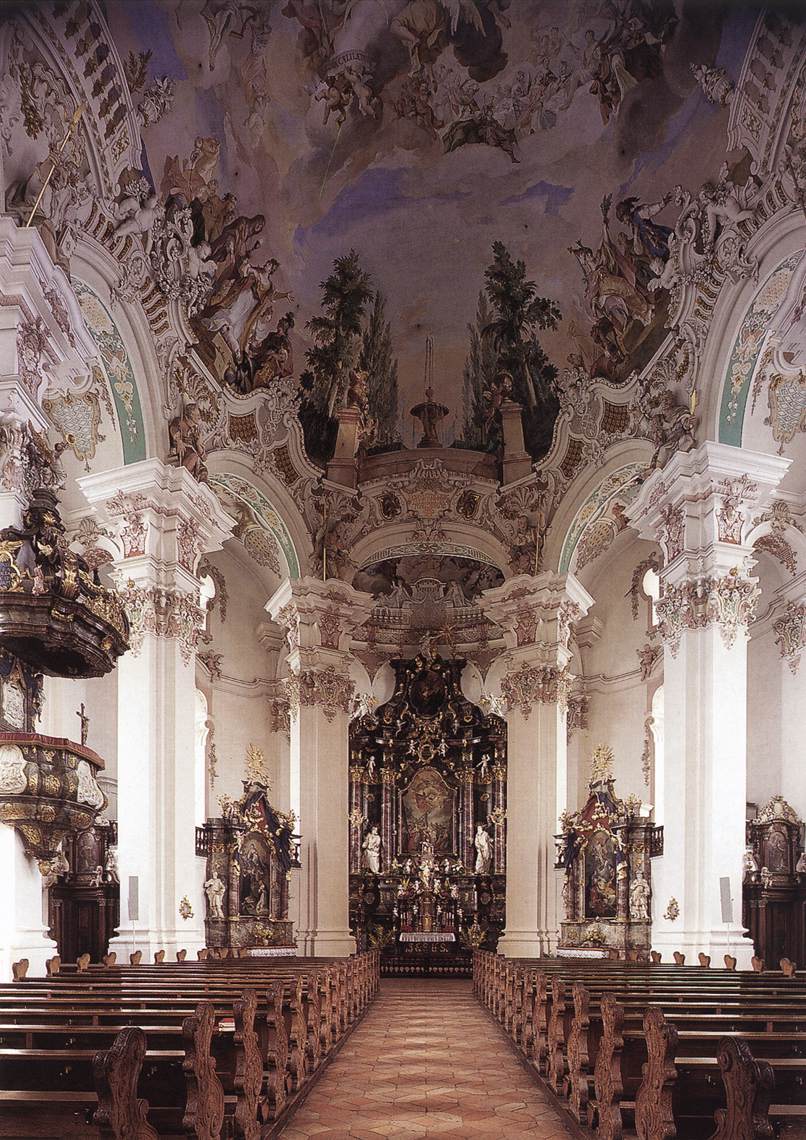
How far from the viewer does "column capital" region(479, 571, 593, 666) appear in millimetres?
20922

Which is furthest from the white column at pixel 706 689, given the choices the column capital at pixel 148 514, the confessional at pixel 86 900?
the confessional at pixel 86 900

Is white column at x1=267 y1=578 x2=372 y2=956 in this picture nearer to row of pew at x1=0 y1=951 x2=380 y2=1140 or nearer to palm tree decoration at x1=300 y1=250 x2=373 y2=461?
palm tree decoration at x1=300 y1=250 x2=373 y2=461

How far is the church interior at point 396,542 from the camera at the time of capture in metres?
7.96

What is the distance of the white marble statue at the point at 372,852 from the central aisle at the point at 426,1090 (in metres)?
12.2

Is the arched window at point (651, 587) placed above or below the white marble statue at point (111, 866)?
above

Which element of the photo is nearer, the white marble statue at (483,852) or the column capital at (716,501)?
the column capital at (716,501)

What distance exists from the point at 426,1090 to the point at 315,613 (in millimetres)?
13101

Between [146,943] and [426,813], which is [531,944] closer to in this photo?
[426,813]

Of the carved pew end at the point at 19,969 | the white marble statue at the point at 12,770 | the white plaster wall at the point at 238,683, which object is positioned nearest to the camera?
the carved pew end at the point at 19,969

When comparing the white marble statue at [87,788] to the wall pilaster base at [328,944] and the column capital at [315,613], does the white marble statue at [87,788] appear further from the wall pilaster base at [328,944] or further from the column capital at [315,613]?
the wall pilaster base at [328,944]

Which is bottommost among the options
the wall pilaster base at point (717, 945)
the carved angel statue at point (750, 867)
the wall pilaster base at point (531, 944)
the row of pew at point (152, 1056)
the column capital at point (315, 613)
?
the wall pilaster base at point (531, 944)

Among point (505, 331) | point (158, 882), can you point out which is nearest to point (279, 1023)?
point (158, 882)

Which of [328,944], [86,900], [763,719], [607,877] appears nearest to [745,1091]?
[86,900]

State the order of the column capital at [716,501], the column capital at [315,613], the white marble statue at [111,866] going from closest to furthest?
the column capital at [716,501], the white marble statue at [111,866], the column capital at [315,613]
